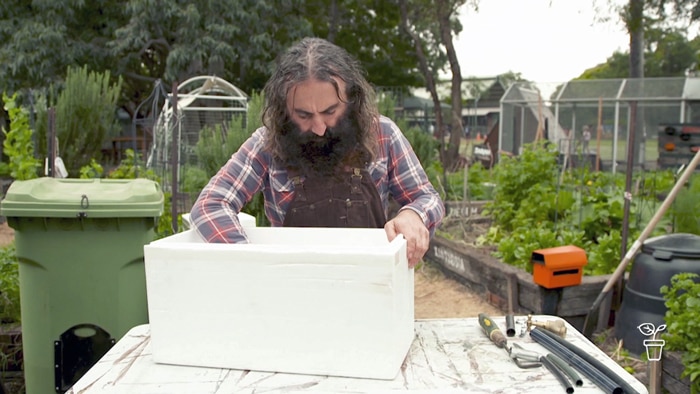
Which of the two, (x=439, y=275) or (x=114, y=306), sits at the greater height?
(x=114, y=306)

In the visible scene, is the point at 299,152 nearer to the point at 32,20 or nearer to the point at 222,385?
the point at 222,385

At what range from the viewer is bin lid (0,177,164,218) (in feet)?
9.08

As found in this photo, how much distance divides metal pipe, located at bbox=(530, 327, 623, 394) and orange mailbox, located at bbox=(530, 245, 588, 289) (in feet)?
8.31

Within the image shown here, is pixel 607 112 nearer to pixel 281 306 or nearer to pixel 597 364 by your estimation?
pixel 597 364

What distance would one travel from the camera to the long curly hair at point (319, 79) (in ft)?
6.25

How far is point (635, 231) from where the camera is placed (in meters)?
Result: 4.87

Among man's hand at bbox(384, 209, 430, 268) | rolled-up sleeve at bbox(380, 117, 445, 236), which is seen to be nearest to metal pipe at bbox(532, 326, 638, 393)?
man's hand at bbox(384, 209, 430, 268)

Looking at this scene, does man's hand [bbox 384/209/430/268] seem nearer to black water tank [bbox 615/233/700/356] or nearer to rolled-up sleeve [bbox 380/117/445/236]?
rolled-up sleeve [bbox 380/117/445/236]

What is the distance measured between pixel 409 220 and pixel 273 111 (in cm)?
60

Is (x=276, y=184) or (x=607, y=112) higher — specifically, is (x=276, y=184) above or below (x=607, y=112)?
below

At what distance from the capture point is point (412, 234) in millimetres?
1682

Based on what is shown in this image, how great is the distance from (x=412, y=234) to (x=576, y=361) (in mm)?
491

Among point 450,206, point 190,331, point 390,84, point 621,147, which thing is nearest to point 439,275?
point 450,206

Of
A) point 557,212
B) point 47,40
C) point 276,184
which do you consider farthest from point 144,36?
point 276,184
